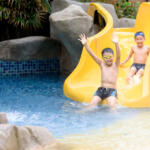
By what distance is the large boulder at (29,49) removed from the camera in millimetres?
9727

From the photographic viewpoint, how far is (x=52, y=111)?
229 inches

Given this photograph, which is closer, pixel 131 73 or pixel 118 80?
pixel 131 73

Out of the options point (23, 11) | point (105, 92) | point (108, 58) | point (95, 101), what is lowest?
point (95, 101)

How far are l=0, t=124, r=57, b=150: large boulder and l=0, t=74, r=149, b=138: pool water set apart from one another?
0.63 m

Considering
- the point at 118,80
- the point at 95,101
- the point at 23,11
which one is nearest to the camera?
the point at 95,101

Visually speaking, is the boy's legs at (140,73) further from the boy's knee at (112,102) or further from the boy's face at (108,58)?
the boy's knee at (112,102)

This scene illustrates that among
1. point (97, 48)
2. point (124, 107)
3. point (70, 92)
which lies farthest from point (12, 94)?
point (124, 107)

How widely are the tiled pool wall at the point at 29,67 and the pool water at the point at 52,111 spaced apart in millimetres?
1926

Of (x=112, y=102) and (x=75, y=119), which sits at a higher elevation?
(x=112, y=102)

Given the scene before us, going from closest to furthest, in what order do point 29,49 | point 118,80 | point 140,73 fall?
1. point 140,73
2. point 118,80
3. point 29,49

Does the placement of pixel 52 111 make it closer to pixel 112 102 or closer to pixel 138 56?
pixel 112 102

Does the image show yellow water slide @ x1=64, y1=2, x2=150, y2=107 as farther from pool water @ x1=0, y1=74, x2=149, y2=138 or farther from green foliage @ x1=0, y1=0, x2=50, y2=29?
green foliage @ x1=0, y1=0, x2=50, y2=29

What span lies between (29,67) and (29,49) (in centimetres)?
56

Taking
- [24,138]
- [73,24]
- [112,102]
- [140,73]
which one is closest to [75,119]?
[112,102]
